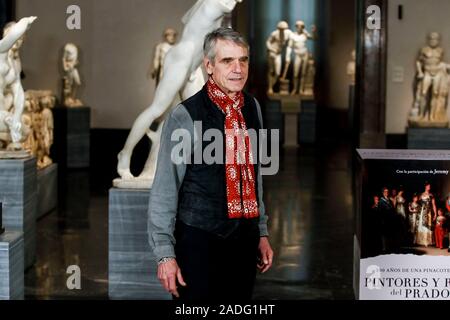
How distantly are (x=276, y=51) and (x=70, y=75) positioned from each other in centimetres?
731

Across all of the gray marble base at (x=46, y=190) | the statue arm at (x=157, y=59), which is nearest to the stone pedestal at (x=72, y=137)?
the statue arm at (x=157, y=59)

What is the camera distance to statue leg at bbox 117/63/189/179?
6848 mm

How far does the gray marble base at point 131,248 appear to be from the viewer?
6.98 metres

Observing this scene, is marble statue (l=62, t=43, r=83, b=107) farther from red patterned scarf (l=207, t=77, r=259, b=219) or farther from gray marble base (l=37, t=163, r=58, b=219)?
red patterned scarf (l=207, t=77, r=259, b=219)

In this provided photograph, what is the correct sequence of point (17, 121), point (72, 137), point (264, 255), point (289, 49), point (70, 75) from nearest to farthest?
point (264, 255) < point (17, 121) < point (72, 137) < point (70, 75) < point (289, 49)

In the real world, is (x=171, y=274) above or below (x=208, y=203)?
below

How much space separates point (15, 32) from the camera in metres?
7.66

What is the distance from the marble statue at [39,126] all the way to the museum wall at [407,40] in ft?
19.9

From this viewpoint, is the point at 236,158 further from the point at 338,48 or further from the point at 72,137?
the point at 338,48

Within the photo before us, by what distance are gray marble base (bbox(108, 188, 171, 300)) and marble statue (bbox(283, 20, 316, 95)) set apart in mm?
15900

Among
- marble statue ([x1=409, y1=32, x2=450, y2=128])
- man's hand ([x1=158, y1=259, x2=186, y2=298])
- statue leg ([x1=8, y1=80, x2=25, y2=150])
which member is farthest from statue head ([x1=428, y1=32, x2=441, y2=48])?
man's hand ([x1=158, y1=259, x2=186, y2=298])

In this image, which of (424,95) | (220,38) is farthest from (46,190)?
(220,38)
